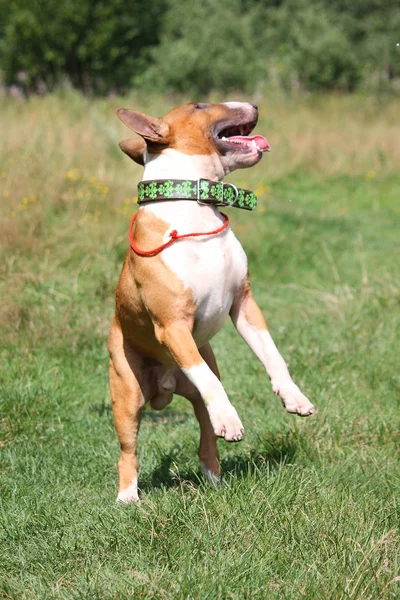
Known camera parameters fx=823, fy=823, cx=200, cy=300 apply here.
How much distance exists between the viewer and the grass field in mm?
2807

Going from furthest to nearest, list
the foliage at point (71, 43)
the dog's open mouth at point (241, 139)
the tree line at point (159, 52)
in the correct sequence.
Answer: the foliage at point (71, 43), the tree line at point (159, 52), the dog's open mouth at point (241, 139)

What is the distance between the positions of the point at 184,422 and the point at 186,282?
5.98 ft

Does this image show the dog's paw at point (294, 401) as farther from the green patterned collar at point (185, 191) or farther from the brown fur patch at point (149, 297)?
the green patterned collar at point (185, 191)

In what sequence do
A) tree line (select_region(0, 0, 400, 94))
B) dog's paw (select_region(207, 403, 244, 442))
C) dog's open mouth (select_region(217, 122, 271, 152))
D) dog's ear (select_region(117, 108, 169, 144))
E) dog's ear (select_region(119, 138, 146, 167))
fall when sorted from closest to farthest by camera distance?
dog's paw (select_region(207, 403, 244, 442)), dog's ear (select_region(117, 108, 169, 144)), dog's open mouth (select_region(217, 122, 271, 152)), dog's ear (select_region(119, 138, 146, 167)), tree line (select_region(0, 0, 400, 94))

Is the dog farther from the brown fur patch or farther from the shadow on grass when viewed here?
the shadow on grass

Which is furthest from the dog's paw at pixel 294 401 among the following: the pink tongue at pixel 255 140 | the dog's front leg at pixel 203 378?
the pink tongue at pixel 255 140

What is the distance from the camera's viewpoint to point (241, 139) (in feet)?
12.2

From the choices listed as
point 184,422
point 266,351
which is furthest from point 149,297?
point 184,422

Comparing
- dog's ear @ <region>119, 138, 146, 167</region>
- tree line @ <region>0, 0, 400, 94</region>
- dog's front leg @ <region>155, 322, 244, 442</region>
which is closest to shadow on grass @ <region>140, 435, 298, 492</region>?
dog's front leg @ <region>155, 322, 244, 442</region>

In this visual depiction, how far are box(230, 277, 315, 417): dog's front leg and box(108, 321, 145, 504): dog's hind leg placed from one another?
0.55 metres

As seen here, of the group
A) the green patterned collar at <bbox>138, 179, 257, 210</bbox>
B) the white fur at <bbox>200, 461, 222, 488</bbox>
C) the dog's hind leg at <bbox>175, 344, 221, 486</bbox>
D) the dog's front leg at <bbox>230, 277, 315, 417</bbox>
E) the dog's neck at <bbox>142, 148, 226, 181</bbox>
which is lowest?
the white fur at <bbox>200, 461, 222, 488</bbox>

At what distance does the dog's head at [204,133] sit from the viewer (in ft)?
11.7

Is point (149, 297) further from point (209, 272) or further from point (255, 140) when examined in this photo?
point (255, 140)

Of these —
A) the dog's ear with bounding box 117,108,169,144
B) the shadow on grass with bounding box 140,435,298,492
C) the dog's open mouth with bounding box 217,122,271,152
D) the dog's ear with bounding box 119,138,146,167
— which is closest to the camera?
the dog's ear with bounding box 117,108,169,144
